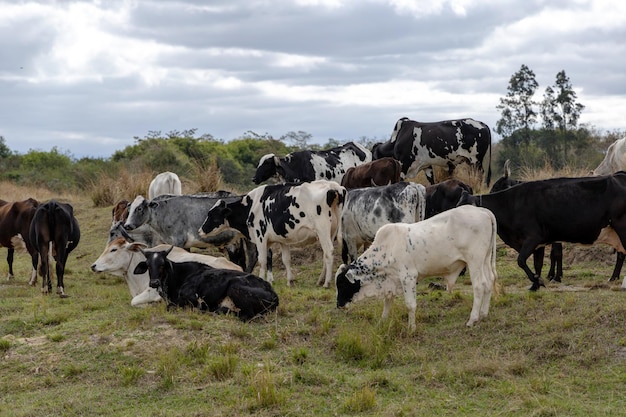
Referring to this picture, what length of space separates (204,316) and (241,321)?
1.64 feet

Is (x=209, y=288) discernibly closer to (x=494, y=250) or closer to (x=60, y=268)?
(x=60, y=268)

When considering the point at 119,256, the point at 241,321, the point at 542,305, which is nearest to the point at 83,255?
the point at 119,256

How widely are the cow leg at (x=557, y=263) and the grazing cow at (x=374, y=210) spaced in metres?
2.14

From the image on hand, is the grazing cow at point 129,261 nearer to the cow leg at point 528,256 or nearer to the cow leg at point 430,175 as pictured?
the cow leg at point 528,256

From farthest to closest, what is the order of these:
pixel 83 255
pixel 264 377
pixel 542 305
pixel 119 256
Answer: pixel 83 255 < pixel 119 256 < pixel 542 305 < pixel 264 377

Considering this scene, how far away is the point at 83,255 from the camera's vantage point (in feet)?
62.2

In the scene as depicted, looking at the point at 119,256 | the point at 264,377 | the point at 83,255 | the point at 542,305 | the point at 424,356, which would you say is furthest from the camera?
the point at 83,255

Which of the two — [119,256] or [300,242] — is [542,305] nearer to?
[300,242]

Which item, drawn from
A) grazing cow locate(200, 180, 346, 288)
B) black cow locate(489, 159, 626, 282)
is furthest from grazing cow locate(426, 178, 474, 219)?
black cow locate(489, 159, 626, 282)

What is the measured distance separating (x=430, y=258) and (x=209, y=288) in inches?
121

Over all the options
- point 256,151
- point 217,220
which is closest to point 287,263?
point 217,220

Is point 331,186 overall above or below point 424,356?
above

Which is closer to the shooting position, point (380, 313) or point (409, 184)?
point (380, 313)

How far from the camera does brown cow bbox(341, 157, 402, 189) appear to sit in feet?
54.9
